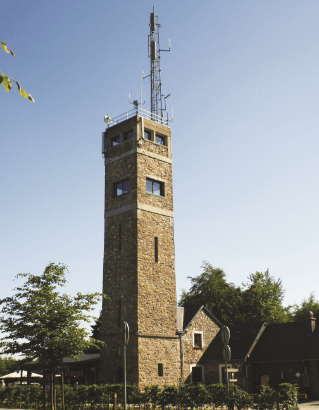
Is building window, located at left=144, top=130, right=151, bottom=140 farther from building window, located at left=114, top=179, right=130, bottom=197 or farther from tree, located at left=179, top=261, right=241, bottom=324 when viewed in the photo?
tree, located at left=179, top=261, right=241, bottom=324

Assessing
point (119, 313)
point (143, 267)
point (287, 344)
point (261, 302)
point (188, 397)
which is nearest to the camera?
point (188, 397)

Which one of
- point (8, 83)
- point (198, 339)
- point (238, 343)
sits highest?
point (8, 83)

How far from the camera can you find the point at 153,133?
110 feet

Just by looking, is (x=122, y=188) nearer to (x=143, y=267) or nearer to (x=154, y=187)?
(x=154, y=187)

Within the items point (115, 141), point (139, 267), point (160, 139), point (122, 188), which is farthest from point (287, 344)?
point (115, 141)

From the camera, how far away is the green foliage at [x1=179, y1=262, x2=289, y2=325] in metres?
52.7

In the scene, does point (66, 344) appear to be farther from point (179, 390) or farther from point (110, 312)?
point (110, 312)

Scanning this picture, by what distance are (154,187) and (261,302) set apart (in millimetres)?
27487

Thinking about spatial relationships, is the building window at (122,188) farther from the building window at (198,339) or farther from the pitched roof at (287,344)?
the pitched roof at (287,344)

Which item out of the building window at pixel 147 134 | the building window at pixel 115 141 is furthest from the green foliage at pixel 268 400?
the building window at pixel 115 141

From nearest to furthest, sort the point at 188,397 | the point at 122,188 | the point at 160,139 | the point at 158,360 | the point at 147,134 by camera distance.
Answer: the point at 188,397 → the point at 158,360 → the point at 122,188 → the point at 147,134 → the point at 160,139

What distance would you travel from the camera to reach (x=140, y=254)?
98.1ft

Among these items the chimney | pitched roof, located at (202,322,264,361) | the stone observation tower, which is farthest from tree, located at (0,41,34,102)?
the chimney

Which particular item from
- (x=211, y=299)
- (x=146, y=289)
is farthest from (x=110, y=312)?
(x=211, y=299)
